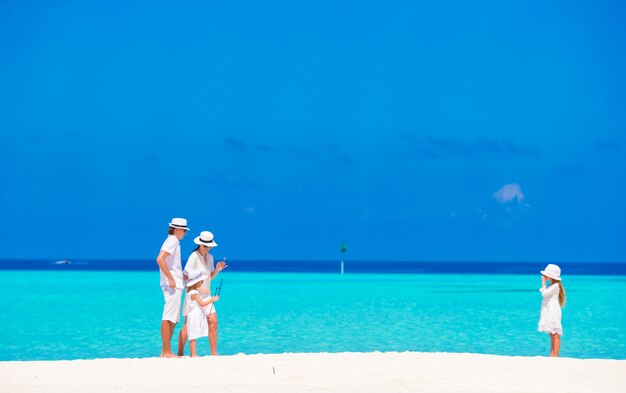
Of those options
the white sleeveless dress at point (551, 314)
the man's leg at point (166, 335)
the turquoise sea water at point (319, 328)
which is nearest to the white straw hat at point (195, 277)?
the man's leg at point (166, 335)

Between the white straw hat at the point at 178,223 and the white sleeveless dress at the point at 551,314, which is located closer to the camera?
the white straw hat at the point at 178,223

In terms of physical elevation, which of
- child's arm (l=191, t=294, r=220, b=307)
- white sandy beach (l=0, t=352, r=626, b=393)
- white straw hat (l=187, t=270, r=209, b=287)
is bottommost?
white sandy beach (l=0, t=352, r=626, b=393)

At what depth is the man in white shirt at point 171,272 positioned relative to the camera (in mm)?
9469

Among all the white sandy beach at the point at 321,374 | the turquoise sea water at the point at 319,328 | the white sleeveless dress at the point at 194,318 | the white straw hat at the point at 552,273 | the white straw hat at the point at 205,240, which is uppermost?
the white straw hat at the point at 205,240

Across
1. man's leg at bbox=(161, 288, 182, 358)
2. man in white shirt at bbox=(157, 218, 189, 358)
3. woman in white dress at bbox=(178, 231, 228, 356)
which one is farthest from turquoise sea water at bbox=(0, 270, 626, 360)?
man in white shirt at bbox=(157, 218, 189, 358)

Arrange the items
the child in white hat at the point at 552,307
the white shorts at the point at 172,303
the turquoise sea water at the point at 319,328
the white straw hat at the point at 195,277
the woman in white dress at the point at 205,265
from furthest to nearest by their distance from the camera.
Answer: the turquoise sea water at the point at 319,328, the child in white hat at the point at 552,307, the white straw hat at the point at 195,277, the woman in white dress at the point at 205,265, the white shorts at the point at 172,303

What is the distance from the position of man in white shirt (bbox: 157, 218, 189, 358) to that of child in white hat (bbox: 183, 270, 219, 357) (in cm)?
20

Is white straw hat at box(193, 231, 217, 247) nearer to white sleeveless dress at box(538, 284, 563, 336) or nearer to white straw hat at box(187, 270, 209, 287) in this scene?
white straw hat at box(187, 270, 209, 287)

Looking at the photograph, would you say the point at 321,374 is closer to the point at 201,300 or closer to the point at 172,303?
the point at 201,300

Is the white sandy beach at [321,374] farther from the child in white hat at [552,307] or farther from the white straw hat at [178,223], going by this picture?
the white straw hat at [178,223]

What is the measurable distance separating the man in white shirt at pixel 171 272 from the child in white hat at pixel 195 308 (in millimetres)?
195

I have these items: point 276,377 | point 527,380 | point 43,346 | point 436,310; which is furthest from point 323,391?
point 436,310

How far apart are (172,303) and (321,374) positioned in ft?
6.69

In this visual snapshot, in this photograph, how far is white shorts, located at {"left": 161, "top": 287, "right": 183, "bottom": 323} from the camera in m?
9.67
